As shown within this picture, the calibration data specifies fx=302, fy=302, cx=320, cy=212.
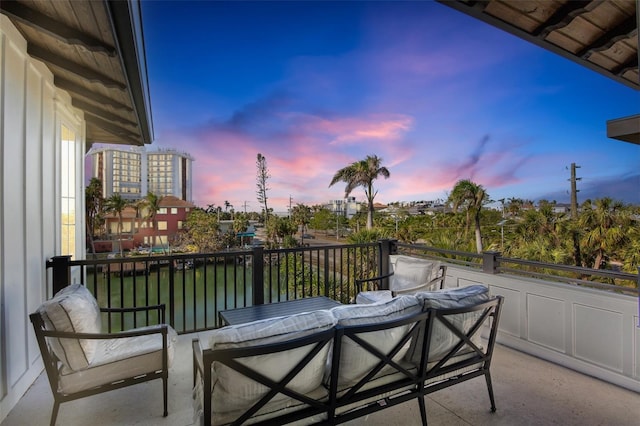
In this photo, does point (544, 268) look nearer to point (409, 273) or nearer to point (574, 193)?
point (409, 273)

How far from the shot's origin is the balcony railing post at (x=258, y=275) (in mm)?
3449

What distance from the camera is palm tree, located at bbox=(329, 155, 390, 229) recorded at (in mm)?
18344

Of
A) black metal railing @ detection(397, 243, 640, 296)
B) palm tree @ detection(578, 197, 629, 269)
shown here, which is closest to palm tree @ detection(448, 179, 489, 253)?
palm tree @ detection(578, 197, 629, 269)

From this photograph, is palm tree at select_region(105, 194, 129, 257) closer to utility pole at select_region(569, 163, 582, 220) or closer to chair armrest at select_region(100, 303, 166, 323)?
chair armrest at select_region(100, 303, 166, 323)

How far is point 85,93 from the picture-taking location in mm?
3248

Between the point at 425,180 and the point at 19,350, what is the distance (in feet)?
57.7

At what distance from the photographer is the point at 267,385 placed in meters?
1.27

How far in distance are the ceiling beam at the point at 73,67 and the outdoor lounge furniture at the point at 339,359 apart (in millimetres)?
2515

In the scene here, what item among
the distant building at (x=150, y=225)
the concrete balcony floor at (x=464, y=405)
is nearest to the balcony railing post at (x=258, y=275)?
the concrete balcony floor at (x=464, y=405)

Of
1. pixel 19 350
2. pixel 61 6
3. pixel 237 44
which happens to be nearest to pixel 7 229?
pixel 19 350

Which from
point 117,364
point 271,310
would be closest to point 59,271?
point 117,364

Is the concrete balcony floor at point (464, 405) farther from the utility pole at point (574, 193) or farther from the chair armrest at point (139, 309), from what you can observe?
the utility pole at point (574, 193)

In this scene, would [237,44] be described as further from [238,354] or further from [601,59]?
[238,354]

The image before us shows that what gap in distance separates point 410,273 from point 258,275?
179 cm
